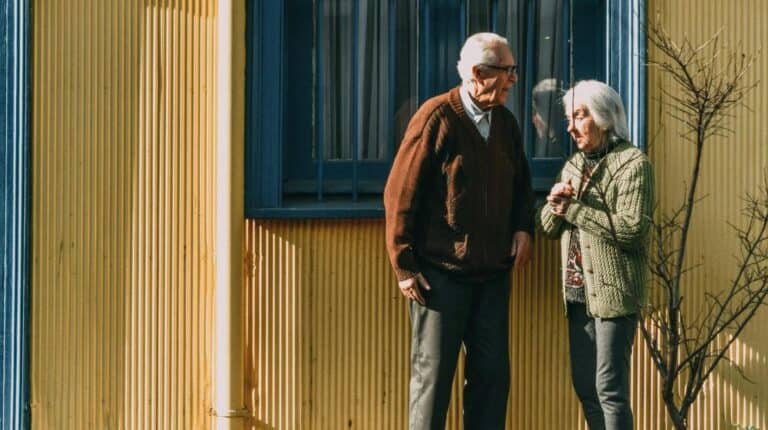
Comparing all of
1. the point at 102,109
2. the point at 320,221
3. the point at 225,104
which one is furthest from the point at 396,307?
the point at 102,109

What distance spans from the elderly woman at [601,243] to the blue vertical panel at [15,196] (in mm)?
2283

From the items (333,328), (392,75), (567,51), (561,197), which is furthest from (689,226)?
(333,328)

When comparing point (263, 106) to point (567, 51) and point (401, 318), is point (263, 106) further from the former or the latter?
point (567, 51)

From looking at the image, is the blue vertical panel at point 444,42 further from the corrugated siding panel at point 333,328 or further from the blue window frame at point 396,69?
the corrugated siding panel at point 333,328

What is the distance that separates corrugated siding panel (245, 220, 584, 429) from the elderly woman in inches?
16.4

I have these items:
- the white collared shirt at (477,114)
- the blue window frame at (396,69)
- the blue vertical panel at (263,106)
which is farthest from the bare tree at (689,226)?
the blue vertical panel at (263,106)

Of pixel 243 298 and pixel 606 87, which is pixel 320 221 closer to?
pixel 243 298

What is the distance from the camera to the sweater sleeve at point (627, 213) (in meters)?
5.91

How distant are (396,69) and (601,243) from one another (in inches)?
53.1

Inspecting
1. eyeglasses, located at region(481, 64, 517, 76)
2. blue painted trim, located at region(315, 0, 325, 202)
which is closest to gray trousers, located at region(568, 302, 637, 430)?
eyeglasses, located at region(481, 64, 517, 76)

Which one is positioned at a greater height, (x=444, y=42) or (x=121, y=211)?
(x=444, y=42)

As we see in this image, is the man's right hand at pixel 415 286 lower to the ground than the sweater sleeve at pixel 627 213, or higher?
lower

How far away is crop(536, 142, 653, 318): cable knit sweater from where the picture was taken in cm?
593

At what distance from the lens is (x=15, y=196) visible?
6352 mm
